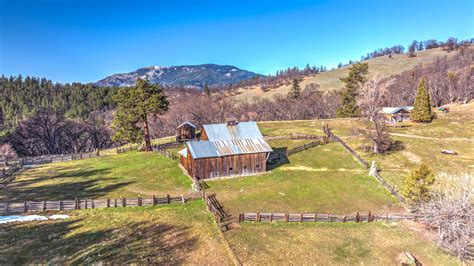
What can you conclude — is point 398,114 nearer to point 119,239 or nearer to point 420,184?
point 420,184

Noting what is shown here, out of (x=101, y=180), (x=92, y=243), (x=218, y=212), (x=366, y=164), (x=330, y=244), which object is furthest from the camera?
(x=366, y=164)

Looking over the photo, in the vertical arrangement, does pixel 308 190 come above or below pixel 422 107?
below

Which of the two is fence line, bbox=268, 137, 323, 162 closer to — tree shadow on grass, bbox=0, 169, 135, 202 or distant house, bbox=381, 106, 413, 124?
tree shadow on grass, bbox=0, 169, 135, 202

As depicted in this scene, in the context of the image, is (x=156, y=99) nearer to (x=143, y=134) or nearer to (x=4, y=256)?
(x=143, y=134)

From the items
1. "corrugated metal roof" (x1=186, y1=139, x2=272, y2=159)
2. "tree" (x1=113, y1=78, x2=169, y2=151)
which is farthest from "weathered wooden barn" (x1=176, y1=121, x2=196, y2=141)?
"corrugated metal roof" (x1=186, y1=139, x2=272, y2=159)

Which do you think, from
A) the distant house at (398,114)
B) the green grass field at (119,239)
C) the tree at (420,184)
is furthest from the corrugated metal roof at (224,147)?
the distant house at (398,114)

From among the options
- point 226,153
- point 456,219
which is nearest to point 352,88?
point 226,153
